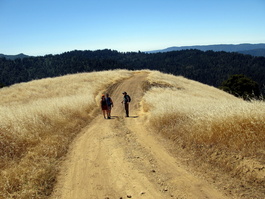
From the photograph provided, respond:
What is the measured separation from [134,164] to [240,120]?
367cm

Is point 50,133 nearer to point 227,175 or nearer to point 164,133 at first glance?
point 164,133

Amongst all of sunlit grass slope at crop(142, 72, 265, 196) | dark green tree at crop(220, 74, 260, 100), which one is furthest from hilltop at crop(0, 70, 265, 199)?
dark green tree at crop(220, 74, 260, 100)

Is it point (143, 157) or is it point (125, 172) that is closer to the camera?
point (125, 172)

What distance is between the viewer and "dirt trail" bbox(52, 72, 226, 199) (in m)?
4.62

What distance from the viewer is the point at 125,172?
5.57 m

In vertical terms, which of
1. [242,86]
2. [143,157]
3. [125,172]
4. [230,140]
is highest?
[230,140]

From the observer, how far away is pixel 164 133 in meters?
8.66

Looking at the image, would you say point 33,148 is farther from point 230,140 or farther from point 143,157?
point 230,140

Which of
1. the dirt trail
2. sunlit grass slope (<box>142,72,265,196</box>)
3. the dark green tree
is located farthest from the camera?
the dark green tree

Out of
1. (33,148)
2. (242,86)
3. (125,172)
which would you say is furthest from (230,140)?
(242,86)

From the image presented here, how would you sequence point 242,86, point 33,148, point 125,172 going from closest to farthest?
point 125,172, point 33,148, point 242,86

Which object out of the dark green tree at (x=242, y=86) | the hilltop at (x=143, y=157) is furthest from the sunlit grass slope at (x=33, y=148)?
the dark green tree at (x=242, y=86)

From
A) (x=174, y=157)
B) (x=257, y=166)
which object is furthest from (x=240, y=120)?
(x=174, y=157)

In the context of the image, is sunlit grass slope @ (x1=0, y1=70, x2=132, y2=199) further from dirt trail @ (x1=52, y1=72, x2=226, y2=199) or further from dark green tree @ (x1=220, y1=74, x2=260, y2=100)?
dark green tree @ (x1=220, y1=74, x2=260, y2=100)
